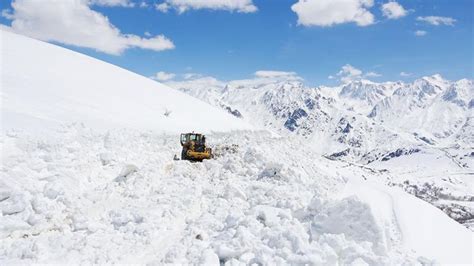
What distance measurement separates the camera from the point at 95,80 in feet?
152

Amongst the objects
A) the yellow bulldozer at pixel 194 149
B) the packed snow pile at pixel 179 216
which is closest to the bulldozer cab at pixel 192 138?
the yellow bulldozer at pixel 194 149

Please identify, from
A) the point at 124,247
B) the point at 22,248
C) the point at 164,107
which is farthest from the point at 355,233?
the point at 164,107

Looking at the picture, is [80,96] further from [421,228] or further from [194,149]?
[421,228]

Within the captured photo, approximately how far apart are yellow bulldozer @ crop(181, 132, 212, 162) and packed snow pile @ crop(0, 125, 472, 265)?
19.7 feet

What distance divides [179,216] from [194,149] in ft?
44.6

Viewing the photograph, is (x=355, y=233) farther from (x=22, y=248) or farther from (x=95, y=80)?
(x=95, y=80)

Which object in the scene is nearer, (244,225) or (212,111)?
(244,225)

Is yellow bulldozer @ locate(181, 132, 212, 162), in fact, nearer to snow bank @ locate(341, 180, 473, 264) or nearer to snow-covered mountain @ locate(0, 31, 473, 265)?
snow-covered mountain @ locate(0, 31, 473, 265)

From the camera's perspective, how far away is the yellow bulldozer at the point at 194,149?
30.4 m

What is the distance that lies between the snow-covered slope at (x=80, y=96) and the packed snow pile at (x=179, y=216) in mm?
4058

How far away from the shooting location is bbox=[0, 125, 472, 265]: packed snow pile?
14078 millimetres

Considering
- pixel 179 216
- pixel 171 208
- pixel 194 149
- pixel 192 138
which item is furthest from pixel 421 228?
pixel 192 138

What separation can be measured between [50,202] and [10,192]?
136 cm

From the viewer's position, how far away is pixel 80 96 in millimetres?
36000
